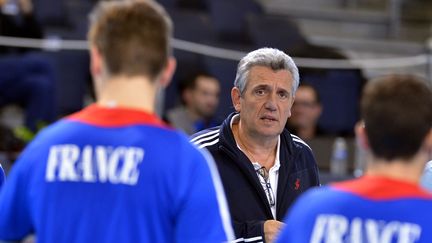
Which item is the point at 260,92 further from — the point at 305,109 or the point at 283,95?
the point at 305,109

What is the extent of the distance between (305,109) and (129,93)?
20.5ft

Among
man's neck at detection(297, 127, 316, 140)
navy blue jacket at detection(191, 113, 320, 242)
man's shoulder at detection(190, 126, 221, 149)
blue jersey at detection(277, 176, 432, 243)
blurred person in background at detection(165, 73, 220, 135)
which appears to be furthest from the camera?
blurred person in background at detection(165, 73, 220, 135)

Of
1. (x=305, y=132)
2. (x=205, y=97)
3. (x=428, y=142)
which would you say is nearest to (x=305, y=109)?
(x=305, y=132)

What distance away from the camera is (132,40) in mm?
2912

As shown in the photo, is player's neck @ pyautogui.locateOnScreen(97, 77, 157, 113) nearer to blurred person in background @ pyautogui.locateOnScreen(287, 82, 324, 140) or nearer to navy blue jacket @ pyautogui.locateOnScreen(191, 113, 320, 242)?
navy blue jacket @ pyautogui.locateOnScreen(191, 113, 320, 242)

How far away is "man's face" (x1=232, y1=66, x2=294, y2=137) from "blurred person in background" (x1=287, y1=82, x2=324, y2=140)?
4.05 metres

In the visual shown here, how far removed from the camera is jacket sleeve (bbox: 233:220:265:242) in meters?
4.50

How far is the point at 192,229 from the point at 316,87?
7.47 metres

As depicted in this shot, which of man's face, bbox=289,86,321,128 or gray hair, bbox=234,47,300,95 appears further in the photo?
man's face, bbox=289,86,321,128

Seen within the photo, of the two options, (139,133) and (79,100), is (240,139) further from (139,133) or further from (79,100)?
(79,100)

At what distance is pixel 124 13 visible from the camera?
9.67 feet

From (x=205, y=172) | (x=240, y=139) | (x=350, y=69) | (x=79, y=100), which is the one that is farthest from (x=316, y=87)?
(x=205, y=172)

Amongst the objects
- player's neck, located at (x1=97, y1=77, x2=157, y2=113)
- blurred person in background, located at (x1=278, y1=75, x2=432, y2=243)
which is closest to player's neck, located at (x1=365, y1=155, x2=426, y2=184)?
blurred person in background, located at (x1=278, y1=75, x2=432, y2=243)

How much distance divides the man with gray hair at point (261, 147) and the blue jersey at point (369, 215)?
1727mm
